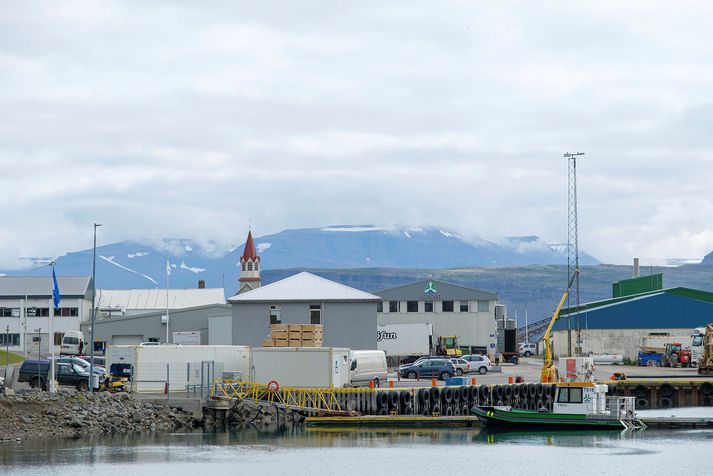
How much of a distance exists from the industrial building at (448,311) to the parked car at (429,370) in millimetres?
31967

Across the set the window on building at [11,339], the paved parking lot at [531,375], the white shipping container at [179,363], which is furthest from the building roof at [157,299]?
the white shipping container at [179,363]

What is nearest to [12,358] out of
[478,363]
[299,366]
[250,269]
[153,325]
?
[153,325]

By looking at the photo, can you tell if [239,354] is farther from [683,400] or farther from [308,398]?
[683,400]

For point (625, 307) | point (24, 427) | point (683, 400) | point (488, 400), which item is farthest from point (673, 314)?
point (24, 427)

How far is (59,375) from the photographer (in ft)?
226

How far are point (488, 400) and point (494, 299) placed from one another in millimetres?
52582

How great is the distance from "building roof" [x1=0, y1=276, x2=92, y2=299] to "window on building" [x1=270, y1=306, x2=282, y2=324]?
49.9 metres

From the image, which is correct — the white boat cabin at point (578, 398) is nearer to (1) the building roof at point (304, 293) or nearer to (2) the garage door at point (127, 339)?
(1) the building roof at point (304, 293)

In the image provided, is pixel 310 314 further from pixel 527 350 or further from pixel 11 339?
pixel 527 350

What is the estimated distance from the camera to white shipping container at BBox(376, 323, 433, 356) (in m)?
103

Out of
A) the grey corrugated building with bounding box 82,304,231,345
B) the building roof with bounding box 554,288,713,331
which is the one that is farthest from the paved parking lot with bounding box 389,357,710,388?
the grey corrugated building with bounding box 82,304,231,345

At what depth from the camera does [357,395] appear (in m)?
64.9

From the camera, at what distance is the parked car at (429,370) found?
82.9 metres

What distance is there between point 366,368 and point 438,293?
4709 centimetres
